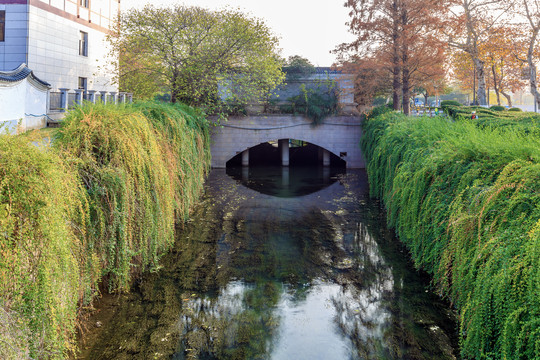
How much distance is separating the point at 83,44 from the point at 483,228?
22.0 metres

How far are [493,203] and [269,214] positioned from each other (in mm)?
8393

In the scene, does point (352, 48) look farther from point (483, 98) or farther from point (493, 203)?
point (493, 203)

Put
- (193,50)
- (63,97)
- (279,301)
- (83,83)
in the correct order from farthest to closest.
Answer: (83,83) < (193,50) < (63,97) < (279,301)

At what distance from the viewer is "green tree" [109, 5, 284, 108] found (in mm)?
17219

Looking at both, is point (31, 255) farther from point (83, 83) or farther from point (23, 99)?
point (83, 83)

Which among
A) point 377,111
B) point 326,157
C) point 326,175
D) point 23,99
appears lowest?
point 326,175

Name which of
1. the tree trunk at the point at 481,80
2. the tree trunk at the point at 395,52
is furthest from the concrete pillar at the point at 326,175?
the tree trunk at the point at 481,80

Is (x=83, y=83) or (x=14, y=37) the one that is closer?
(x=14, y=37)

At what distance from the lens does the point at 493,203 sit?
14.6 ft

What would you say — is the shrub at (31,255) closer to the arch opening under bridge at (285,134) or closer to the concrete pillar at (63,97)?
the concrete pillar at (63,97)

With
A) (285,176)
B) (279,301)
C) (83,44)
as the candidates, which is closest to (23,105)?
(279,301)

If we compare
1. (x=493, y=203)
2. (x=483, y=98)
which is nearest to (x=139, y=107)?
(x=493, y=203)

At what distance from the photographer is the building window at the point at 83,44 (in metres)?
22.2

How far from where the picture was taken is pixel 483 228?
448 centimetres
